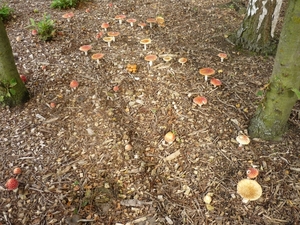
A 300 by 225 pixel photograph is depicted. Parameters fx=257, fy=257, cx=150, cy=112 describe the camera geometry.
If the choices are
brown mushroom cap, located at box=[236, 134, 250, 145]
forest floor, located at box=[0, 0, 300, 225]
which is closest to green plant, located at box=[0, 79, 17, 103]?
forest floor, located at box=[0, 0, 300, 225]

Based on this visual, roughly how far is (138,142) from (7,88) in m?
2.00

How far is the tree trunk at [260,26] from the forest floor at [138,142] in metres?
0.19

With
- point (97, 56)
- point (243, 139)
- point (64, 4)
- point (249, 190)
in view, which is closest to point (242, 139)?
point (243, 139)

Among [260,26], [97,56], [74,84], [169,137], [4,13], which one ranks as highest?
[260,26]

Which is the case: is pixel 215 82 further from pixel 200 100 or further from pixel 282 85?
pixel 282 85

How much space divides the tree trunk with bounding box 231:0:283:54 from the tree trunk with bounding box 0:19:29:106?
13.0 ft

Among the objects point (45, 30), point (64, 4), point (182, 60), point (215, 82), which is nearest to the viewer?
point (215, 82)

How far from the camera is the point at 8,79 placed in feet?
11.9

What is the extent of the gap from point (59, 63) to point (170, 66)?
1972mm

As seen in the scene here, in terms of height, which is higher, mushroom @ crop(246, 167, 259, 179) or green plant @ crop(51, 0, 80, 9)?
green plant @ crop(51, 0, 80, 9)

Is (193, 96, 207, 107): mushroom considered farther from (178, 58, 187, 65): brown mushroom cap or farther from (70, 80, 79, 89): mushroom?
(70, 80, 79, 89): mushroom

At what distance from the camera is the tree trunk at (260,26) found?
4.55 metres

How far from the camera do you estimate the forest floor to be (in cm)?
290

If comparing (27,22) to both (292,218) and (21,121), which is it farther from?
(292,218)
